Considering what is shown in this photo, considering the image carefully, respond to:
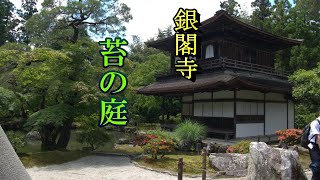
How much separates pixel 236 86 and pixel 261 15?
2803 cm

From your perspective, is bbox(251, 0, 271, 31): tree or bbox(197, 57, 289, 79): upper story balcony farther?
bbox(251, 0, 271, 31): tree

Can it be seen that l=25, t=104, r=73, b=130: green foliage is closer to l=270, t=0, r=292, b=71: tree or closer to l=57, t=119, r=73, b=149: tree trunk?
l=57, t=119, r=73, b=149: tree trunk

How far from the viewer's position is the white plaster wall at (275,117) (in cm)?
1844

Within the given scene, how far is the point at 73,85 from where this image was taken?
40.2ft

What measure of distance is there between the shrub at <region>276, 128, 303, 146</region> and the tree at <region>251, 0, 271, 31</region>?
69.8 feet

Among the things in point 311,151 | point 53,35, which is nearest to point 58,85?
point 53,35

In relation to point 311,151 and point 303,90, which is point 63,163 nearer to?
point 311,151

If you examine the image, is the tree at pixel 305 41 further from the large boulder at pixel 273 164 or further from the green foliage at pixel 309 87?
the large boulder at pixel 273 164

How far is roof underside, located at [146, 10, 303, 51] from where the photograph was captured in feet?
57.4

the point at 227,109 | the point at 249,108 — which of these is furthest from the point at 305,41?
the point at 227,109

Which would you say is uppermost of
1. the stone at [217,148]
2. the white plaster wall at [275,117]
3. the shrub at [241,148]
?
the white plaster wall at [275,117]

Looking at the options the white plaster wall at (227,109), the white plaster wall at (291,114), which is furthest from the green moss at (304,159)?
the white plaster wall at (291,114)

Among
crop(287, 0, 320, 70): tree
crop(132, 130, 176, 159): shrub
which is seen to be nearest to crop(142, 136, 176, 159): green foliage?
crop(132, 130, 176, 159): shrub

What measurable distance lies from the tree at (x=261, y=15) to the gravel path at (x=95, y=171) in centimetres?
2596
